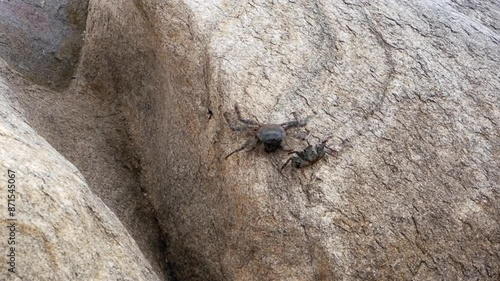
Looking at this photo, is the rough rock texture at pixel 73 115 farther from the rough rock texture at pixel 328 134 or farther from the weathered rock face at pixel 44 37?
the rough rock texture at pixel 328 134

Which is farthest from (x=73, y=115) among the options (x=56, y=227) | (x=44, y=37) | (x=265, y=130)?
(x=56, y=227)

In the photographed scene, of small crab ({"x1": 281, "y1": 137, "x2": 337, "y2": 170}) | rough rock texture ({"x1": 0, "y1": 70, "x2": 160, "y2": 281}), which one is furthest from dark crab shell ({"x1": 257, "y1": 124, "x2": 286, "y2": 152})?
rough rock texture ({"x1": 0, "y1": 70, "x2": 160, "y2": 281})

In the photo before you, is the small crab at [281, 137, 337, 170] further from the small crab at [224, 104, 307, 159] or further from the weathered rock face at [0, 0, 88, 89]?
the weathered rock face at [0, 0, 88, 89]

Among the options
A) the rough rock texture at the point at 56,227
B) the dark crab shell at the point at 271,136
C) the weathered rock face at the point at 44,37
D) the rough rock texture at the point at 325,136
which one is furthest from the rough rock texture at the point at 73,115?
the dark crab shell at the point at 271,136

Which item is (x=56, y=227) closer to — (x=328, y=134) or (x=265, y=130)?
(x=265, y=130)

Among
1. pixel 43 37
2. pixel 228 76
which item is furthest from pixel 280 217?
pixel 43 37
